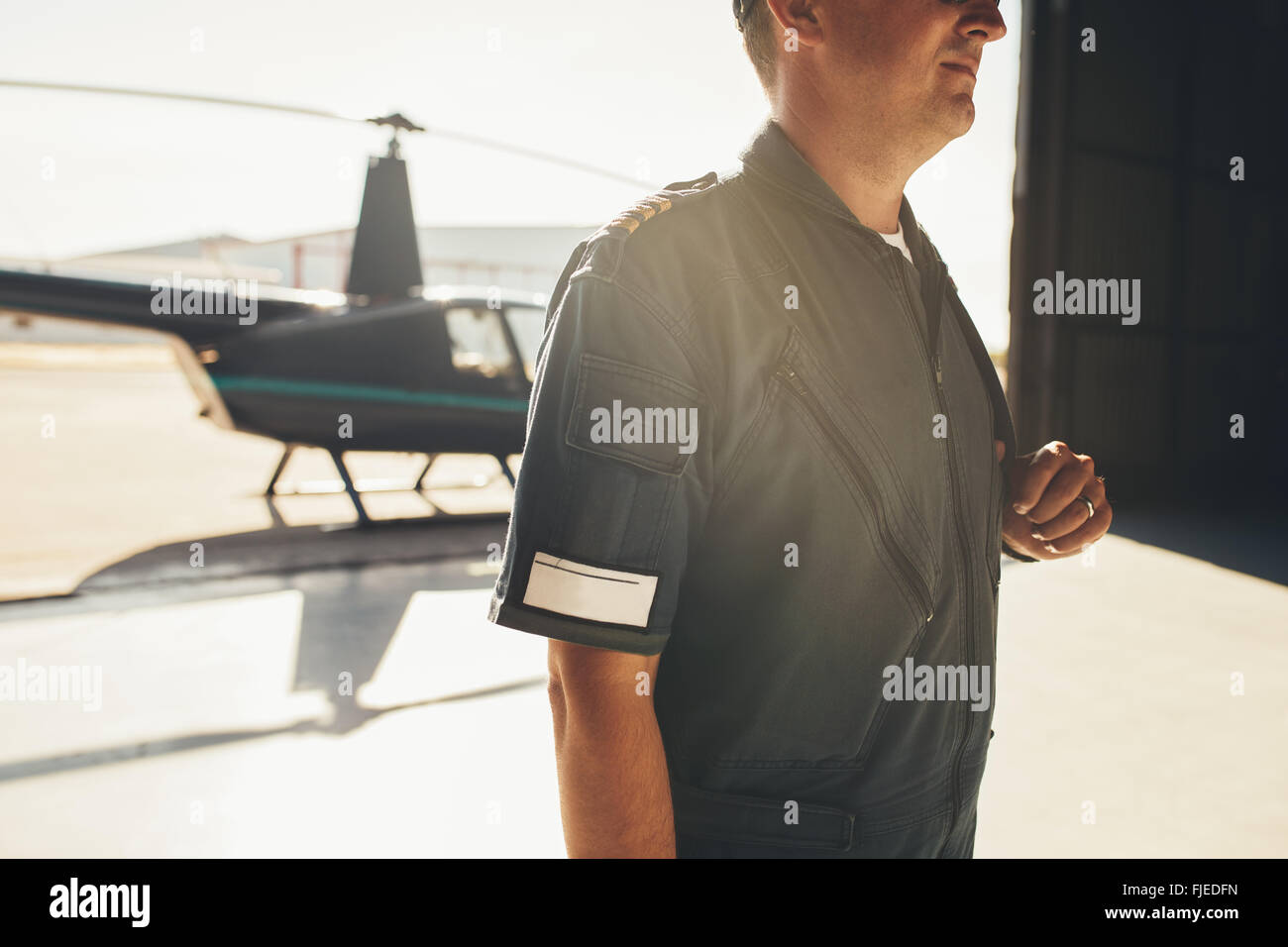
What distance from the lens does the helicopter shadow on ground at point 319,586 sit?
2986mm

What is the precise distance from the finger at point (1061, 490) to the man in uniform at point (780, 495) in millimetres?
101

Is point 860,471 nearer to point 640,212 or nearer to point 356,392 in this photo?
point 640,212

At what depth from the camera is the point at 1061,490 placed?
3.40 feet

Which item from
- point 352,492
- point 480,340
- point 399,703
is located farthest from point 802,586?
point 480,340

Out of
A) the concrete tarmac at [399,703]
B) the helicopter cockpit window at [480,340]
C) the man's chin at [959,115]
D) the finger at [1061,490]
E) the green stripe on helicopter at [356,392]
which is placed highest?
the helicopter cockpit window at [480,340]

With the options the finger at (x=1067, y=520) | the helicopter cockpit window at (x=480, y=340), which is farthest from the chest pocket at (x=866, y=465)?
the helicopter cockpit window at (x=480, y=340)

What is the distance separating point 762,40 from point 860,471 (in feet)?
1.63

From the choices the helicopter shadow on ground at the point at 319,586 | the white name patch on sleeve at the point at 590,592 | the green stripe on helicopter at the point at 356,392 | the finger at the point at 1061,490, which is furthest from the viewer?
the green stripe on helicopter at the point at 356,392

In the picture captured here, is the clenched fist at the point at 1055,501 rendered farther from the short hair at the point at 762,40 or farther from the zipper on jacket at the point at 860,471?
the short hair at the point at 762,40

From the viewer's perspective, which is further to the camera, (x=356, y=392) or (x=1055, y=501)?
(x=356, y=392)

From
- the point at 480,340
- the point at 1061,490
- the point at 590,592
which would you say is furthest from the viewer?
the point at 480,340

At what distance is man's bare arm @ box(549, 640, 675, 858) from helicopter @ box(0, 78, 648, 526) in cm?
556

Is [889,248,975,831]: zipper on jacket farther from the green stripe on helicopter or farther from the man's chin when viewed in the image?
the green stripe on helicopter
